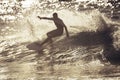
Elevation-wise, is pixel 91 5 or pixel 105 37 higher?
pixel 91 5

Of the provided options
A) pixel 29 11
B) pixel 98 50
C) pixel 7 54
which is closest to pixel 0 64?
pixel 7 54

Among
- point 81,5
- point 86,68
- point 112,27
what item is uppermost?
point 81,5

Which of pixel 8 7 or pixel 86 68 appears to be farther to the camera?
pixel 8 7

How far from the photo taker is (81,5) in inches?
196

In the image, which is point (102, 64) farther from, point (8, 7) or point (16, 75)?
point (8, 7)

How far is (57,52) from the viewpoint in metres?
4.66

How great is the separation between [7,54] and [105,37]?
1.32 m

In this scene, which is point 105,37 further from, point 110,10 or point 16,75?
point 16,75

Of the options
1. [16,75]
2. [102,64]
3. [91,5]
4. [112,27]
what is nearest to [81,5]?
[91,5]

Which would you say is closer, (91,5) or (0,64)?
(0,64)

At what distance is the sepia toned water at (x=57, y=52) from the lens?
14.7ft

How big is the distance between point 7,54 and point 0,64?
0.16 m

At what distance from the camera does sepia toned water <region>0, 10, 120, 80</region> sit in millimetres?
4492

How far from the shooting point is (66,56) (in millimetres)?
4625
